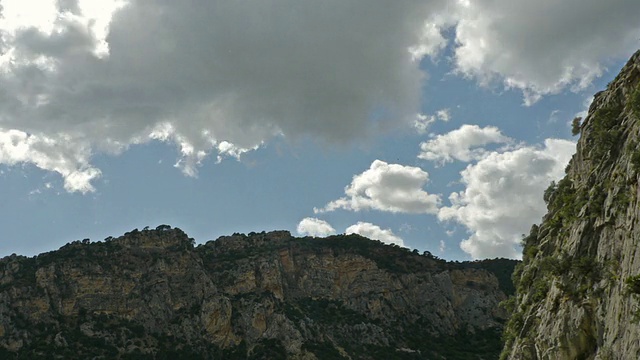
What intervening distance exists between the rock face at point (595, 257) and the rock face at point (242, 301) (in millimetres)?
66639

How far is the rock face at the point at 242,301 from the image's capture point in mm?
98663

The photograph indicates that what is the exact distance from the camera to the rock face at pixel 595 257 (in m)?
25.4

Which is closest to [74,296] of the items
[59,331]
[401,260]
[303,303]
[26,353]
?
[59,331]

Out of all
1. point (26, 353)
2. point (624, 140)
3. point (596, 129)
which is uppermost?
point (596, 129)

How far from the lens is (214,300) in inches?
4309

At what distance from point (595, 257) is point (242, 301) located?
89947 millimetres

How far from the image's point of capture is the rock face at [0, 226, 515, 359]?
9866 cm

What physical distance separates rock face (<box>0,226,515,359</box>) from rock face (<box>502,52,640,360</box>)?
219 ft

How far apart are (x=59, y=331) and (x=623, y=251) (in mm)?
93303

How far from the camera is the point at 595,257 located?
3088 centimetres

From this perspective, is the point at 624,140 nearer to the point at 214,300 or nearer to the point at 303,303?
the point at 214,300

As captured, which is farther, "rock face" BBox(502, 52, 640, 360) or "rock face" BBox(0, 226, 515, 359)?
"rock face" BBox(0, 226, 515, 359)

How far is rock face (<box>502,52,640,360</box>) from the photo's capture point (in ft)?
83.4

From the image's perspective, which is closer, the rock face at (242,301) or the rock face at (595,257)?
the rock face at (595,257)
